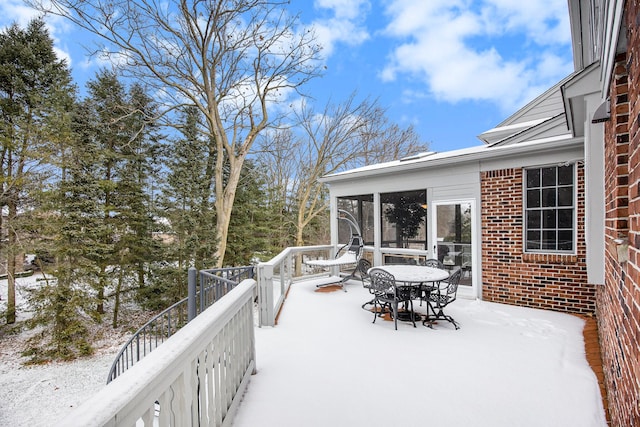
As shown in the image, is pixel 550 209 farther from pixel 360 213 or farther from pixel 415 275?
pixel 360 213

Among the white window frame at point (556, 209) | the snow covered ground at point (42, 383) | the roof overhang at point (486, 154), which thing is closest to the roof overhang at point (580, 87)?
the roof overhang at point (486, 154)

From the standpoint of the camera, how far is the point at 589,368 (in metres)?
3.07

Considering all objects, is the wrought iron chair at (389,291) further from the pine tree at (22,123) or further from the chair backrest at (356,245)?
the pine tree at (22,123)

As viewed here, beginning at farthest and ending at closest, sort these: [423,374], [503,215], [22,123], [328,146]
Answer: [328,146], [22,123], [503,215], [423,374]

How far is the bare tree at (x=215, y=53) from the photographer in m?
9.78

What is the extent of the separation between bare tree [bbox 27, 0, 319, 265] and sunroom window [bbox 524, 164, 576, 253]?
30.7ft

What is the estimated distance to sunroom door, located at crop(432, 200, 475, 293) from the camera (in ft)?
19.5

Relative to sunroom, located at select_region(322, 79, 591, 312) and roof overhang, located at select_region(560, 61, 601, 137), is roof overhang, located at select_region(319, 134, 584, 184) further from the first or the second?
roof overhang, located at select_region(560, 61, 601, 137)

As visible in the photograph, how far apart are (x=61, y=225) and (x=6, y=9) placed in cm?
775

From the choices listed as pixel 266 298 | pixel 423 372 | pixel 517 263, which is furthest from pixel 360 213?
pixel 423 372

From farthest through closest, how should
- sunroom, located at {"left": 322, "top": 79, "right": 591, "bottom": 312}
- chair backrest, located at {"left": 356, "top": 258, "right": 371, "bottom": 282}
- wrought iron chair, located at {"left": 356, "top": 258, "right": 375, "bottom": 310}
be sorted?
1. chair backrest, located at {"left": 356, "top": 258, "right": 371, "bottom": 282}
2. wrought iron chair, located at {"left": 356, "top": 258, "right": 375, "bottom": 310}
3. sunroom, located at {"left": 322, "top": 79, "right": 591, "bottom": 312}

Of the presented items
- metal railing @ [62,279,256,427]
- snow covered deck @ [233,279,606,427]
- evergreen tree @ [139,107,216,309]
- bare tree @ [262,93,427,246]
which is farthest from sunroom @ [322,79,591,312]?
bare tree @ [262,93,427,246]

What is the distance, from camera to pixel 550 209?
5.16m

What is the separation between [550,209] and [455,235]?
161cm
